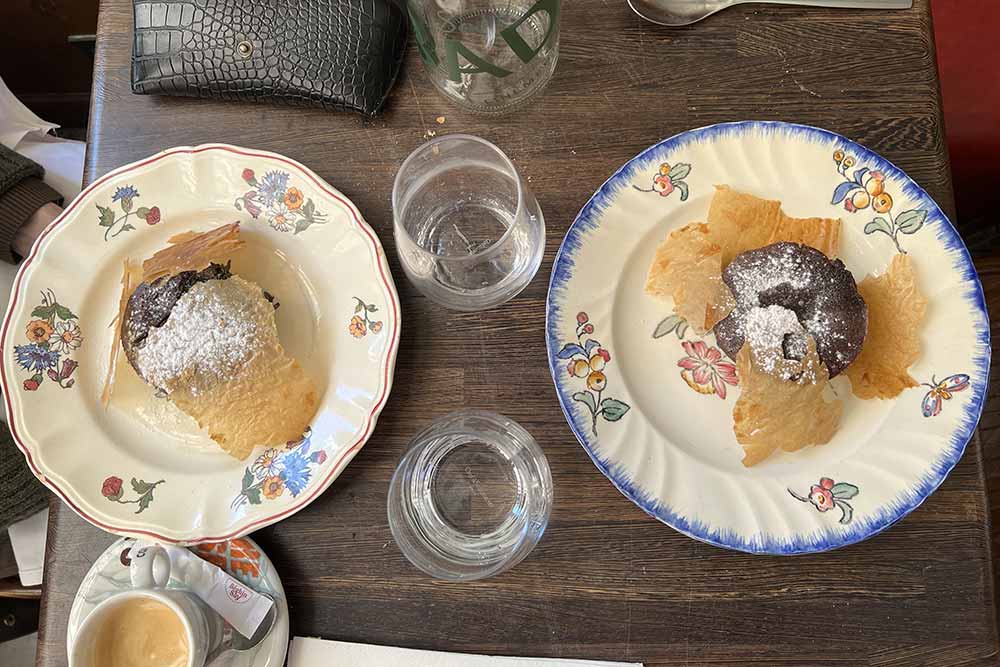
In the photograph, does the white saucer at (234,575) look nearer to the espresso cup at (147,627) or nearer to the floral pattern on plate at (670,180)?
the espresso cup at (147,627)

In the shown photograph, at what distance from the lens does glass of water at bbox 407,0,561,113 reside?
0.91 meters

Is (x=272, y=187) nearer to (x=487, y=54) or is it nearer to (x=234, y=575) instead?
(x=487, y=54)

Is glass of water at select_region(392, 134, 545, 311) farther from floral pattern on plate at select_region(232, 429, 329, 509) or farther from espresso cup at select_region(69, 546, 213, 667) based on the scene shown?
espresso cup at select_region(69, 546, 213, 667)

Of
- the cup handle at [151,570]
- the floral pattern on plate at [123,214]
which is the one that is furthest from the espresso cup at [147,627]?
the floral pattern on plate at [123,214]

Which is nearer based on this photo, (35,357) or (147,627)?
(147,627)

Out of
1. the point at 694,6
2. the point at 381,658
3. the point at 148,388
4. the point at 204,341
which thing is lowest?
the point at 381,658

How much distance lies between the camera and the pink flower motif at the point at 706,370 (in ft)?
2.83

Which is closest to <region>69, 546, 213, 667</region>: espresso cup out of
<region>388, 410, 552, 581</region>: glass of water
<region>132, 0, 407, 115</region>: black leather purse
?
<region>388, 410, 552, 581</region>: glass of water

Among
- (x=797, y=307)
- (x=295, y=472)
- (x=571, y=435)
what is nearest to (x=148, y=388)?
(x=295, y=472)

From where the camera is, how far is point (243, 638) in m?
0.82

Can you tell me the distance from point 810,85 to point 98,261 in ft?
3.03

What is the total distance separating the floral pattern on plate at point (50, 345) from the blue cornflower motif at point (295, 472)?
0.29 metres

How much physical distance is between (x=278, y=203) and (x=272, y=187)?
2cm

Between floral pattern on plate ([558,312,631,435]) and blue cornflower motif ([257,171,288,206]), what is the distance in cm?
40
